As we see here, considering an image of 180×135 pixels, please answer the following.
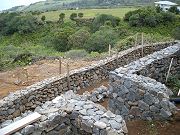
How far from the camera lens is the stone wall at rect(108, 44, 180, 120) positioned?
430 inches

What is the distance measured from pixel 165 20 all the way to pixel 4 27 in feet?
99.1

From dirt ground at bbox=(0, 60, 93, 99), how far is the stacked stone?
8.97m

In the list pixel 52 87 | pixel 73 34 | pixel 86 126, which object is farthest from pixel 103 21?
pixel 86 126

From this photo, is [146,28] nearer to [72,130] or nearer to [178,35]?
[178,35]

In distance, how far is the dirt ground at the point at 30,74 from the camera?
720 inches

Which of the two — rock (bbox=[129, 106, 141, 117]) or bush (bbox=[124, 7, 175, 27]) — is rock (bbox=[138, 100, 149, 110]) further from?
bush (bbox=[124, 7, 175, 27])

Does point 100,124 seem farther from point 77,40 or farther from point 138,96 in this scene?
point 77,40

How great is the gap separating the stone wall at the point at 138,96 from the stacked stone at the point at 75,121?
290 cm

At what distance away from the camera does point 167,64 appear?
14.7m

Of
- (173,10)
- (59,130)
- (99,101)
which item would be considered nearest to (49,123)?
(59,130)

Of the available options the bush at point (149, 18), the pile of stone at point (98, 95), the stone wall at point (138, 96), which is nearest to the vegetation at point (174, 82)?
the stone wall at point (138, 96)

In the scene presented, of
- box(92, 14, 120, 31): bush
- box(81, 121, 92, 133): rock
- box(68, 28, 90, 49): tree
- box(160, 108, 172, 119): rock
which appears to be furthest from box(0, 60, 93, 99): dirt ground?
box(92, 14, 120, 31): bush

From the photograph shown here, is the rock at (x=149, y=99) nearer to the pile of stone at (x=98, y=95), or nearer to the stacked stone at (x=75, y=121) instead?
the stacked stone at (x=75, y=121)

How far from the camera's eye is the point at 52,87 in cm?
1483
